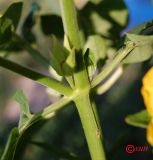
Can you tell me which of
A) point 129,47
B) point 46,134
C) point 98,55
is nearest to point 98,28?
point 98,55

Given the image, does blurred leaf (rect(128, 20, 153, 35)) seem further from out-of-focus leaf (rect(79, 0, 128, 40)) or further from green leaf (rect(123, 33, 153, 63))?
out-of-focus leaf (rect(79, 0, 128, 40))

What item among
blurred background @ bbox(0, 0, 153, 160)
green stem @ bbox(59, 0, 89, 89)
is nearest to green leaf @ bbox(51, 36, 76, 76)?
green stem @ bbox(59, 0, 89, 89)

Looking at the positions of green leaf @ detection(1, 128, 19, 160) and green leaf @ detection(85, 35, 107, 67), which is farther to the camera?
green leaf @ detection(85, 35, 107, 67)

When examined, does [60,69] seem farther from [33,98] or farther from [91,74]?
[33,98]

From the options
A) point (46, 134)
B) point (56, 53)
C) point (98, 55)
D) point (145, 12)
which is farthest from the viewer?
point (46, 134)

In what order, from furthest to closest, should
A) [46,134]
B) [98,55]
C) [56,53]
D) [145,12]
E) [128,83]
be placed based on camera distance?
[128,83] < [46,134] < [145,12] < [98,55] < [56,53]
